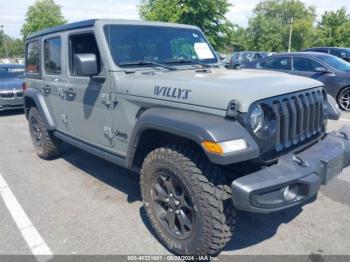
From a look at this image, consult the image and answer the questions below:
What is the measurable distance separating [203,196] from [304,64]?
7.41 m

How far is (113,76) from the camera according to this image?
343 cm

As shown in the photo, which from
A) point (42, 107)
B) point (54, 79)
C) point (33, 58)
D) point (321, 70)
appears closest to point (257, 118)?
point (54, 79)

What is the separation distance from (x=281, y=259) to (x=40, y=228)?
2312mm

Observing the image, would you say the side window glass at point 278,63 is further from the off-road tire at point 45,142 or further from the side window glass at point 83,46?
the side window glass at point 83,46

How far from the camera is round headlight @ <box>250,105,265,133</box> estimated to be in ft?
8.27

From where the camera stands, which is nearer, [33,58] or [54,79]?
[54,79]

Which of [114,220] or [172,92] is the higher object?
[172,92]

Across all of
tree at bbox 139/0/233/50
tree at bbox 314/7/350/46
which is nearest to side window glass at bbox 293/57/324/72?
tree at bbox 139/0/233/50

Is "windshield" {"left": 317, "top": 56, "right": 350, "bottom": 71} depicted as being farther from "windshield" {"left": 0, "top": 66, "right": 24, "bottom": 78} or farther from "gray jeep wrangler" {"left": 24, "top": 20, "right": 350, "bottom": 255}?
"windshield" {"left": 0, "top": 66, "right": 24, "bottom": 78}

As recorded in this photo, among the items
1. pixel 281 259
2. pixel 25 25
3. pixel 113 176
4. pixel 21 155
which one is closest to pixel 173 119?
pixel 281 259

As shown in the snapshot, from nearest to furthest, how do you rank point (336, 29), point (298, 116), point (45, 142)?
point (298, 116) < point (45, 142) < point (336, 29)

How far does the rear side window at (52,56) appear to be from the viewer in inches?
176

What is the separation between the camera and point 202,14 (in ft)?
57.2

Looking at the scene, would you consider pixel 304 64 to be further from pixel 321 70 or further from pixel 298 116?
pixel 298 116
